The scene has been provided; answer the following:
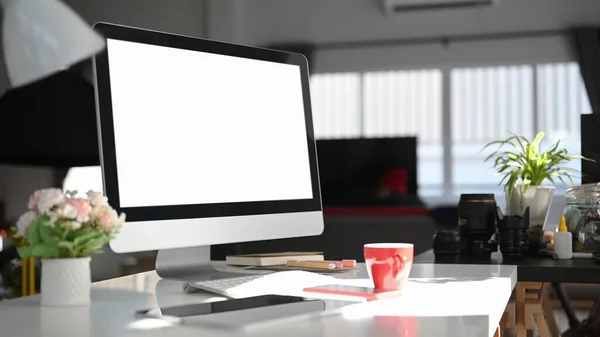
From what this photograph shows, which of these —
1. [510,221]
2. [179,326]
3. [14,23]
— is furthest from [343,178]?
[179,326]

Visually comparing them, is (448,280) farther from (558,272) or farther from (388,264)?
(558,272)

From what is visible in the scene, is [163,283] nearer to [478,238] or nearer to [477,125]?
[478,238]

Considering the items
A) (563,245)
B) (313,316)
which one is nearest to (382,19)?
(563,245)

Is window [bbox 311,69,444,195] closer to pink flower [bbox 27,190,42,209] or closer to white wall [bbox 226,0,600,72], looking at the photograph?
white wall [bbox 226,0,600,72]

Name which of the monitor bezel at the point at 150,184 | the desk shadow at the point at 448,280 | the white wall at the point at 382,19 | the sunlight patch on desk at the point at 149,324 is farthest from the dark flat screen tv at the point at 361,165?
the sunlight patch on desk at the point at 149,324

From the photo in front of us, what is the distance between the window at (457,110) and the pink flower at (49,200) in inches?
232

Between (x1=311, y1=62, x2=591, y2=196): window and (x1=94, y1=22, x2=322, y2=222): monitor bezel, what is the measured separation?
5.29m

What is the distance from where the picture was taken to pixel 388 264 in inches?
Answer: 40.6

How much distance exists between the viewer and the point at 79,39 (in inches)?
88.9

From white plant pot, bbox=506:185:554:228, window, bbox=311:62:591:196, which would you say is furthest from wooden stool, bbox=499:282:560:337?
window, bbox=311:62:591:196

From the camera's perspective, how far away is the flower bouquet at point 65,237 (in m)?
0.97

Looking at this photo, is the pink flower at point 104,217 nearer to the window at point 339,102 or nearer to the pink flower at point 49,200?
the pink flower at point 49,200

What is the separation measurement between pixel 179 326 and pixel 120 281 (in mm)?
548

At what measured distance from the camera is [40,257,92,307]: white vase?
0.97 metres
